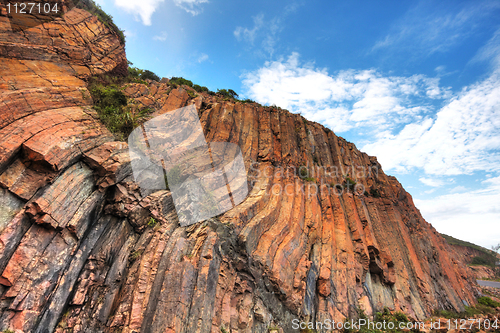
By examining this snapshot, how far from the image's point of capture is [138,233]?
1053 cm

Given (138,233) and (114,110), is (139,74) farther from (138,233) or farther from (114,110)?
(138,233)

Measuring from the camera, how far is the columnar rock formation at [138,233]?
780 centimetres

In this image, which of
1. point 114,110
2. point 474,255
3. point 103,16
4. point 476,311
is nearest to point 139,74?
point 103,16

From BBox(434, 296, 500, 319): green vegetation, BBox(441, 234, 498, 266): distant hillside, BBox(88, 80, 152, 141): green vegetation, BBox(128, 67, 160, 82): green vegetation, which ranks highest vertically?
BBox(128, 67, 160, 82): green vegetation

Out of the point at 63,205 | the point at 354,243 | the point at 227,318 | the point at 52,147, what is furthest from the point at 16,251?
the point at 354,243

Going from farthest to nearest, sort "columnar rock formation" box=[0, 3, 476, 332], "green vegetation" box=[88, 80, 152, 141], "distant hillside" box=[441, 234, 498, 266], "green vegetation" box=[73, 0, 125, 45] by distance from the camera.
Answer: "distant hillside" box=[441, 234, 498, 266], "green vegetation" box=[73, 0, 125, 45], "green vegetation" box=[88, 80, 152, 141], "columnar rock formation" box=[0, 3, 476, 332]

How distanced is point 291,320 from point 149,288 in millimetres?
7739

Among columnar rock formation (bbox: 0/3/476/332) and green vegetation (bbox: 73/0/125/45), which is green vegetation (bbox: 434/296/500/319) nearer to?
columnar rock formation (bbox: 0/3/476/332)

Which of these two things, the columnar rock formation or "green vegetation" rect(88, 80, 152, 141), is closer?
the columnar rock formation

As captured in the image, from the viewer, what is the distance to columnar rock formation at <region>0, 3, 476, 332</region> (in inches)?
307

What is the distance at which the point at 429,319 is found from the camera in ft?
55.8

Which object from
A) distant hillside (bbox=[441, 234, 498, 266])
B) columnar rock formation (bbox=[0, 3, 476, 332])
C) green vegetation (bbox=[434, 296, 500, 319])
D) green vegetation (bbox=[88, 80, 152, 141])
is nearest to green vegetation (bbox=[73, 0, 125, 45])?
columnar rock formation (bbox=[0, 3, 476, 332])

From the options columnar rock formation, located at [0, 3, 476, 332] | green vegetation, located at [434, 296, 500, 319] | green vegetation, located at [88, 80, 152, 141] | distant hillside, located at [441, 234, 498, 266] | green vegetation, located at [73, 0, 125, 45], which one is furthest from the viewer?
distant hillside, located at [441, 234, 498, 266]

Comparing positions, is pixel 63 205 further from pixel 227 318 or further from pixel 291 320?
pixel 291 320
